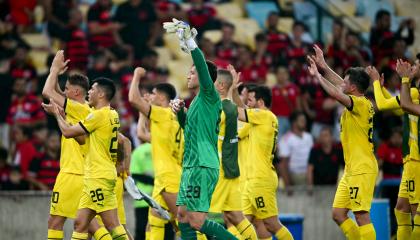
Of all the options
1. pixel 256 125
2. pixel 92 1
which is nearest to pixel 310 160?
pixel 256 125

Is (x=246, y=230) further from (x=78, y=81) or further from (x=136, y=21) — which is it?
(x=136, y=21)

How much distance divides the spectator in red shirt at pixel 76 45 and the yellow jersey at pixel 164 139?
253 inches

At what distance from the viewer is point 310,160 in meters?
21.6

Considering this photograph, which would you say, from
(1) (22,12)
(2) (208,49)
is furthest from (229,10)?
(1) (22,12)

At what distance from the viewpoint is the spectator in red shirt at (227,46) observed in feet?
78.9

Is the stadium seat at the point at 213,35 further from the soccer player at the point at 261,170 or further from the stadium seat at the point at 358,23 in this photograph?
the soccer player at the point at 261,170

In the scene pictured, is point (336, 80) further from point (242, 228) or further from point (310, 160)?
point (310, 160)

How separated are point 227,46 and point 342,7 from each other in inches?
132

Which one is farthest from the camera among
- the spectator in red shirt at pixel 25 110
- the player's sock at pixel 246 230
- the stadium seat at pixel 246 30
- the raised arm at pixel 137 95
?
the stadium seat at pixel 246 30

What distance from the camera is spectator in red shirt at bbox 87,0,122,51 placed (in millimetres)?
24250

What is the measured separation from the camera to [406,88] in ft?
50.2

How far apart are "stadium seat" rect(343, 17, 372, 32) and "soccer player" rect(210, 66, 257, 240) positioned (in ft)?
31.8

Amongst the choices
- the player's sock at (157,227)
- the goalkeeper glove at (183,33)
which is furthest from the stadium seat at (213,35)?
the goalkeeper glove at (183,33)

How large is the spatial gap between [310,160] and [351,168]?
235 inches
